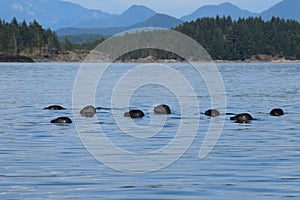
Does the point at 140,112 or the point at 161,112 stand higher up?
the point at 140,112

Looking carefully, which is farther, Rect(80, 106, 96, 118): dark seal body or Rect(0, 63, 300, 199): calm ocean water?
Rect(80, 106, 96, 118): dark seal body

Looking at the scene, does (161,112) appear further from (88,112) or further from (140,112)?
(88,112)

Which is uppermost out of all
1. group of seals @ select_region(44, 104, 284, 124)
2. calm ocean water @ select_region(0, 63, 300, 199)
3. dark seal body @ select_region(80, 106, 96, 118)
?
calm ocean water @ select_region(0, 63, 300, 199)

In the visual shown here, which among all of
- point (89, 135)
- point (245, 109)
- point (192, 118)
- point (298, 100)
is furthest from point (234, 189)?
point (298, 100)

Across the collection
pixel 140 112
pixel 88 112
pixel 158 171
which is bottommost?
pixel 88 112

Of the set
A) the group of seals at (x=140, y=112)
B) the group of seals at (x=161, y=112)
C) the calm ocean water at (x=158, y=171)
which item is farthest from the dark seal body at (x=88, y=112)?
the calm ocean water at (x=158, y=171)

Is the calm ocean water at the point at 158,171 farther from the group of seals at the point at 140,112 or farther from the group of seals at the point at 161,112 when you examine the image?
the group of seals at the point at 140,112

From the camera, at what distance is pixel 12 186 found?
61.7 ft

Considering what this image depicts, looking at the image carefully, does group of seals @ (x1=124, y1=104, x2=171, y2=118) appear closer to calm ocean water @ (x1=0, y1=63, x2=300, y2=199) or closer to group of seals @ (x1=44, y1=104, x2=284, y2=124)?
group of seals @ (x1=44, y1=104, x2=284, y2=124)

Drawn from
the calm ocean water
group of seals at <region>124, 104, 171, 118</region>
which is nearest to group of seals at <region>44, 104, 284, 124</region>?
group of seals at <region>124, 104, 171, 118</region>

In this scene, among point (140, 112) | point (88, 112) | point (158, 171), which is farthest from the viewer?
point (88, 112)

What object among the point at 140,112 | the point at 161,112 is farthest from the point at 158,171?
the point at 161,112

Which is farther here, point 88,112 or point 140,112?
point 88,112

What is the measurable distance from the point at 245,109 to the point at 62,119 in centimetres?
1529
